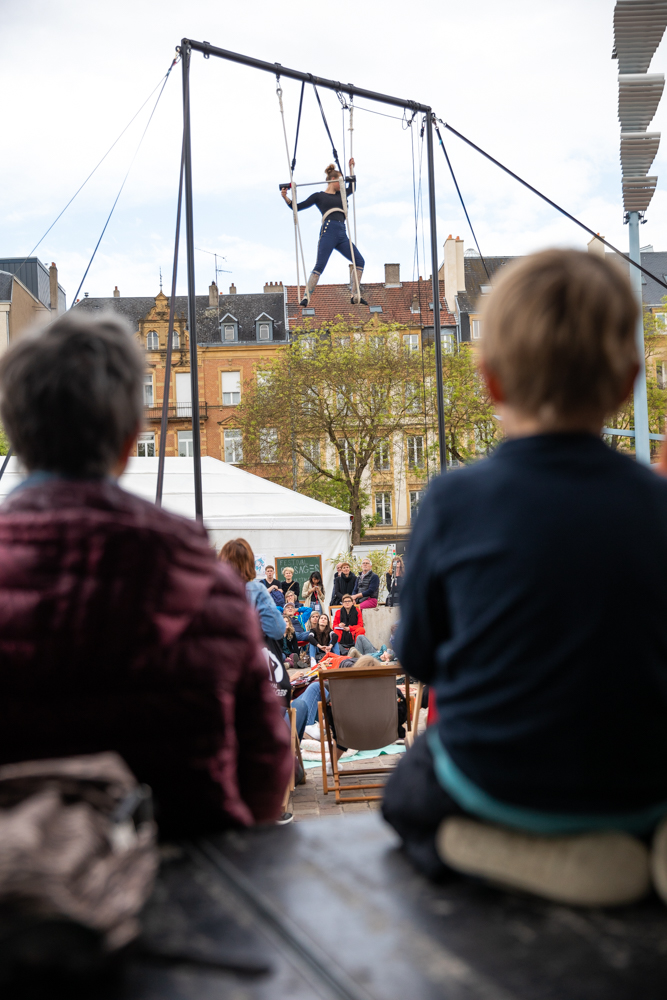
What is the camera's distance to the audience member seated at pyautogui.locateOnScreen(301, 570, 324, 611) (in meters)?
13.7

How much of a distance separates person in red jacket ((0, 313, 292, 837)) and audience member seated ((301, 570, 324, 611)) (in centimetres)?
1220

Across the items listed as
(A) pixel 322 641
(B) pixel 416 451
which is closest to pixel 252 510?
(A) pixel 322 641

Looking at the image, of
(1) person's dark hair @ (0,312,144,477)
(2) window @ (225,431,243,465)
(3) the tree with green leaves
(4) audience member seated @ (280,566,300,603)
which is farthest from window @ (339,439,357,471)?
(1) person's dark hair @ (0,312,144,477)

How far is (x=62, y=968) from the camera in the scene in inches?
33.5

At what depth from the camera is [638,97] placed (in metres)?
6.64

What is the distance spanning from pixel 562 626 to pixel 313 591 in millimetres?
12708

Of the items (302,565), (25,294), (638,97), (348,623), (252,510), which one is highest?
(25,294)

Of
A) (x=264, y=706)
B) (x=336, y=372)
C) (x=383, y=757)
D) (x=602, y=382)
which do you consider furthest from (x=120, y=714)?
(x=336, y=372)

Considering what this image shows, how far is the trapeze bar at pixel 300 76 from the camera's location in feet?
17.0

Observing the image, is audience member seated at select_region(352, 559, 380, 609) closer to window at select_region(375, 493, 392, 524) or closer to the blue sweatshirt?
the blue sweatshirt

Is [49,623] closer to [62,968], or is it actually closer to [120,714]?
[120,714]

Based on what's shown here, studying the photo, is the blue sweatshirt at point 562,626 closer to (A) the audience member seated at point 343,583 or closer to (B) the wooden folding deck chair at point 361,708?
(B) the wooden folding deck chair at point 361,708

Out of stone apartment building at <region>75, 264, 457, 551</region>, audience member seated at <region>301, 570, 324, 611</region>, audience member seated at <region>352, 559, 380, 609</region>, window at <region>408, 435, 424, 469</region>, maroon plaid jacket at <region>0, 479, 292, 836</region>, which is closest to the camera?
maroon plaid jacket at <region>0, 479, 292, 836</region>

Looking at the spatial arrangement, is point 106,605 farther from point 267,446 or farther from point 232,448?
point 232,448
